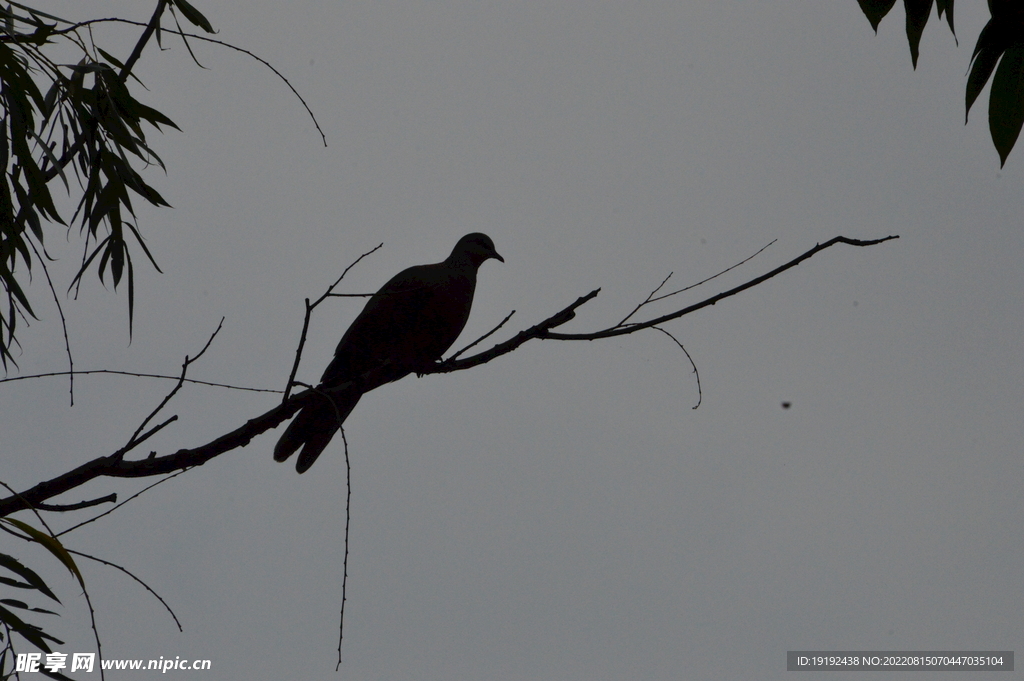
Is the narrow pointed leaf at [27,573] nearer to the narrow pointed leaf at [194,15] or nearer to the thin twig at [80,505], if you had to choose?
the thin twig at [80,505]

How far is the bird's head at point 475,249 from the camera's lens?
480 cm

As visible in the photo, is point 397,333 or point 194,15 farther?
point 397,333

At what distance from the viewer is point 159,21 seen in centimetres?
233

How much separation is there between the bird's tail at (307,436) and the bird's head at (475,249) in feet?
4.19

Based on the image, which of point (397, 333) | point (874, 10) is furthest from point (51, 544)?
point (397, 333)

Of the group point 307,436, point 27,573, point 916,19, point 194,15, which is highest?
point 194,15

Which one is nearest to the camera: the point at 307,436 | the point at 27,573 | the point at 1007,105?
the point at 1007,105

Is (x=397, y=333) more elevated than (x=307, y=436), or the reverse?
(x=397, y=333)

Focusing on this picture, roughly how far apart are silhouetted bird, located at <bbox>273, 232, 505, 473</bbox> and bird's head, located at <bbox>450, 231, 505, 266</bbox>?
0.26 meters

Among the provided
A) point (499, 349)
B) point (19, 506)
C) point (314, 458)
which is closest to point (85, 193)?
point (19, 506)

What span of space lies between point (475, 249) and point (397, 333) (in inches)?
33.4

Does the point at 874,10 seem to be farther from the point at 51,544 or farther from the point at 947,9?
the point at 51,544

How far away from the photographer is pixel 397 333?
416cm

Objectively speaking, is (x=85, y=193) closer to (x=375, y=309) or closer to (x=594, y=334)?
(x=594, y=334)
